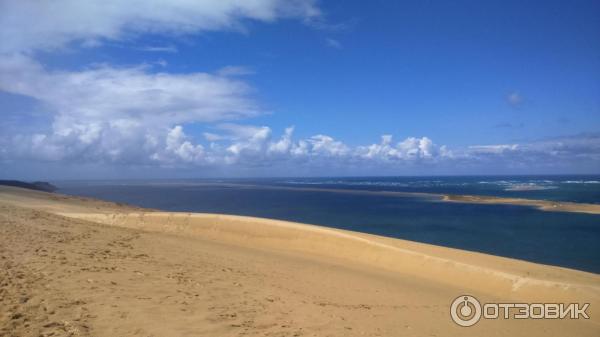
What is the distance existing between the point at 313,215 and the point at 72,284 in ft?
121

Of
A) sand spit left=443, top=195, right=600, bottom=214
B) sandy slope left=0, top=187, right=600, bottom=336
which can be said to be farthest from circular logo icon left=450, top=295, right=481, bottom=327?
sand spit left=443, top=195, right=600, bottom=214

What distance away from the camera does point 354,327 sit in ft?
23.2

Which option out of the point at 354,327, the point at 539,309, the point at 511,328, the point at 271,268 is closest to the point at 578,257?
the point at 539,309

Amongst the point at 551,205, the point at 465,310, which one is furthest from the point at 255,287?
the point at 551,205

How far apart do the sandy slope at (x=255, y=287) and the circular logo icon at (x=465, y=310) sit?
0.23m

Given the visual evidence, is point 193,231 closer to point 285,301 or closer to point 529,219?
point 285,301

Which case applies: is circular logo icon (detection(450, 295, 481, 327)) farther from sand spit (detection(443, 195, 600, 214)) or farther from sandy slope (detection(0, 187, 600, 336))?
sand spit (detection(443, 195, 600, 214))

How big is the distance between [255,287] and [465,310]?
5520 millimetres

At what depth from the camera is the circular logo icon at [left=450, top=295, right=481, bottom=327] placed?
8789 millimetres

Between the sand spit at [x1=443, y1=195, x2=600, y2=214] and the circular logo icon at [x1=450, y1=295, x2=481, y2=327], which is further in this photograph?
the sand spit at [x1=443, y1=195, x2=600, y2=214]

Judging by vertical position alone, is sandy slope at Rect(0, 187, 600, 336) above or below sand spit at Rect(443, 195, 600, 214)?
above

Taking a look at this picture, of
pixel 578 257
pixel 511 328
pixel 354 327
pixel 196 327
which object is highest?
pixel 196 327

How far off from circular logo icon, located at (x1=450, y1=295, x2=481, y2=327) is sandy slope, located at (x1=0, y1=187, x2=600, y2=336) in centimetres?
23

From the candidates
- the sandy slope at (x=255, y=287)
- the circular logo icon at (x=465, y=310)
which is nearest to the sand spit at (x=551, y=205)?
the sandy slope at (x=255, y=287)
